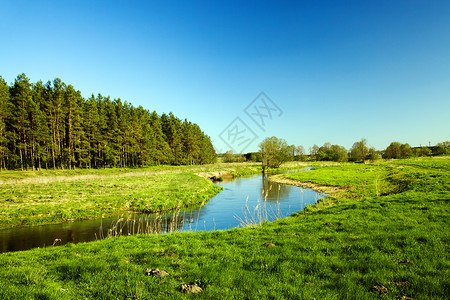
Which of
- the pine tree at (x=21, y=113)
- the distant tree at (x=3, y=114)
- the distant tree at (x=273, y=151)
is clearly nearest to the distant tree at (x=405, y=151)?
the distant tree at (x=273, y=151)

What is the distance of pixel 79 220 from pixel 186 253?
14.8 meters

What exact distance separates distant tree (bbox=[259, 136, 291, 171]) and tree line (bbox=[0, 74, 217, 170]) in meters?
32.6

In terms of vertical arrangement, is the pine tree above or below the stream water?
above

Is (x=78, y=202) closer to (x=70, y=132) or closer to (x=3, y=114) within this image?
(x=3, y=114)

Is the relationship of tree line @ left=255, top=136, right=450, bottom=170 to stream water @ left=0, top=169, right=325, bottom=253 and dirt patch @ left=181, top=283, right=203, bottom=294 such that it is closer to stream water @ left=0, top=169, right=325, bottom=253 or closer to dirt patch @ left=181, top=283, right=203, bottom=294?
stream water @ left=0, top=169, right=325, bottom=253

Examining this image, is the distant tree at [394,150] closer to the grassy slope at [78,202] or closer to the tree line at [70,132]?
the tree line at [70,132]

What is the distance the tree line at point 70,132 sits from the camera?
42.3 metres

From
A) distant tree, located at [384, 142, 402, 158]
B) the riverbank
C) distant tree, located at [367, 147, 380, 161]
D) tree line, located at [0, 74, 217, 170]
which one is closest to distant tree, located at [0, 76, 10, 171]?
tree line, located at [0, 74, 217, 170]

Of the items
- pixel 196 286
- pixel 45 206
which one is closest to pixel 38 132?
pixel 45 206

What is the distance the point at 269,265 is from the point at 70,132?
59.2 m

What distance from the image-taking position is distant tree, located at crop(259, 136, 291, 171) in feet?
258

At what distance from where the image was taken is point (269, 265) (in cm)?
632

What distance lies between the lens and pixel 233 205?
2447 centimetres

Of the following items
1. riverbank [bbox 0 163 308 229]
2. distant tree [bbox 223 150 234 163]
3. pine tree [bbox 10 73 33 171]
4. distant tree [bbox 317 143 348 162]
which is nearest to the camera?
riverbank [bbox 0 163 308 229]
